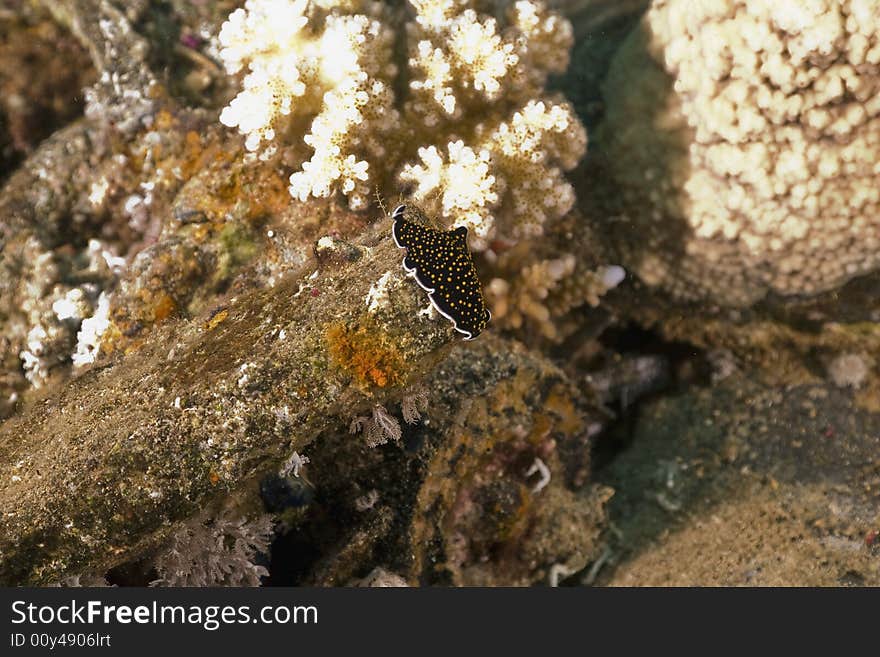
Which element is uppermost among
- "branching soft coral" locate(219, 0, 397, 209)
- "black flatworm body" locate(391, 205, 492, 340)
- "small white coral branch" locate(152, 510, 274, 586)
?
"branching soft coral" locate(219, 0, 397, 209)

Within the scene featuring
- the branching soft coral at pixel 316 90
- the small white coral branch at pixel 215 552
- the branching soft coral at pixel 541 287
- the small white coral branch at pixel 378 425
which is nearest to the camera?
Result: the small white coral branch at pixel 378 425

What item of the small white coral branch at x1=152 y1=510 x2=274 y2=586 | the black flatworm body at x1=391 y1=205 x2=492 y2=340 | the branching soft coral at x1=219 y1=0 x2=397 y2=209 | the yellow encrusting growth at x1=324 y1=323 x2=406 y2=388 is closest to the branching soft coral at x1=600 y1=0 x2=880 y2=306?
the branching soft coral at x1=219 y1=0 x2=397 y2=209

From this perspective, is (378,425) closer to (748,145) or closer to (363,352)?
(363,352)

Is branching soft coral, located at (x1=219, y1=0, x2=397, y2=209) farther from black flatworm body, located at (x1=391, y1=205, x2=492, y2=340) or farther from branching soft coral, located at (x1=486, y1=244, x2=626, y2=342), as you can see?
branching soft coral, located at (x1=486, y1=244, x2=626, y2=342)

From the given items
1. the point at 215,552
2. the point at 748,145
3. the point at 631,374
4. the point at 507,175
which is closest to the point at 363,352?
the point at 215,552

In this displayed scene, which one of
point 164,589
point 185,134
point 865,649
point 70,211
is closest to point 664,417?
point 865,649

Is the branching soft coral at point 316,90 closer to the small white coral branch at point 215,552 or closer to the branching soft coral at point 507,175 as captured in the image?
the branching soft coral at point 507,175

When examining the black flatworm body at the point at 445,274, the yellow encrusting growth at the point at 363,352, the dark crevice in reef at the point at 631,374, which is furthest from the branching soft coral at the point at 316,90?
the dark crevice in reef at the point at 631,374
